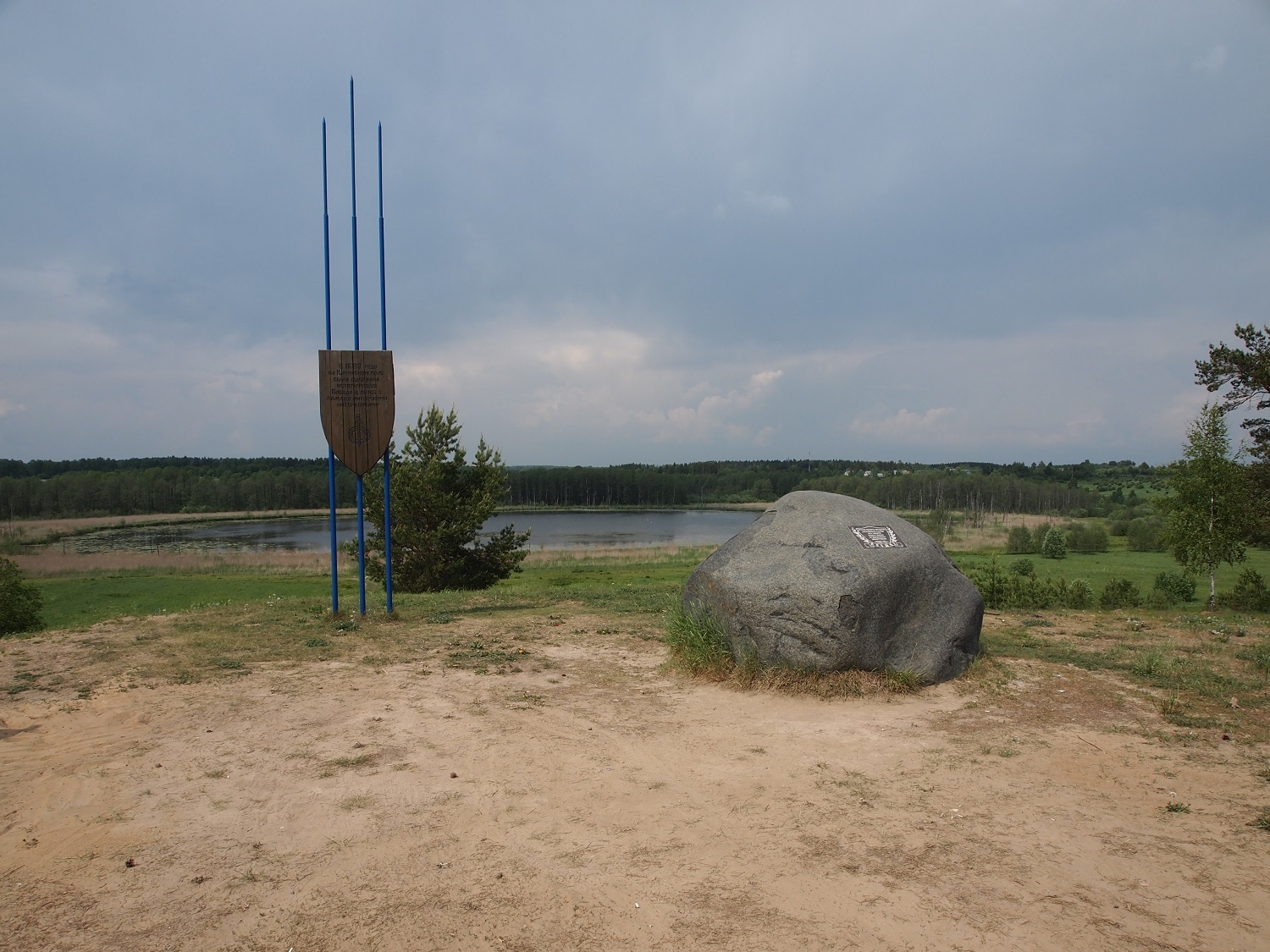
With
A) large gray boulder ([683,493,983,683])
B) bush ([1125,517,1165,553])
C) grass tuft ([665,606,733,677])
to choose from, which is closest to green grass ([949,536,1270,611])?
bush ([1125,517,1165,553])

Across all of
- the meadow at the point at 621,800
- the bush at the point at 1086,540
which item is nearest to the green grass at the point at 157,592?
the meadow at the point at 621,800

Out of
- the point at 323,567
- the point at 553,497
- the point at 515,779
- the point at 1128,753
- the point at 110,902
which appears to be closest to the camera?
the point at 110,902

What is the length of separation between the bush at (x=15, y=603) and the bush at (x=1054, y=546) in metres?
46.9

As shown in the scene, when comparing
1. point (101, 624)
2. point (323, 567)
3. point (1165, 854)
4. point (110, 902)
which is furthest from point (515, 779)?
point (323, 567)

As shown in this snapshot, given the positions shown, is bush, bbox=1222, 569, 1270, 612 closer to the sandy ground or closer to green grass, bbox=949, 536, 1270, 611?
green grass, bbox=949, 536, 1270, 611

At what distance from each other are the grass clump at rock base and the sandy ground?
8.4 inches

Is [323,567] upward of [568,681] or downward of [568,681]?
downward

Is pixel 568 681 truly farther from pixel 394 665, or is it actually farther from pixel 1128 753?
pixel 1128 753

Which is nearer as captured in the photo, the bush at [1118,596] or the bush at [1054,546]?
the bush at [1118,596]

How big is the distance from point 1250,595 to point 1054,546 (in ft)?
80.6

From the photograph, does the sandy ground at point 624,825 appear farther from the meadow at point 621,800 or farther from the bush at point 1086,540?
the bush at point 1086,540

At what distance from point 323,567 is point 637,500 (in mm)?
69076

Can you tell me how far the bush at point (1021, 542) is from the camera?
49219 mm

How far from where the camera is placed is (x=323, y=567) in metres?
43.6
